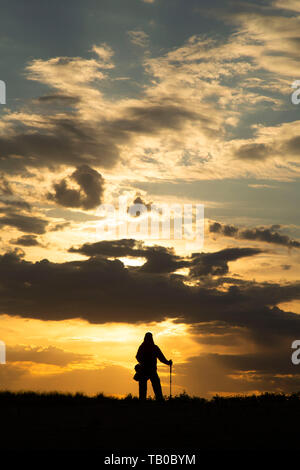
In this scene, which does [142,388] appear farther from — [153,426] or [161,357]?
[153,426]

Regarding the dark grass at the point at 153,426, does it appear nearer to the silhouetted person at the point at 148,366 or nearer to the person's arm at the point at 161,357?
the silhouetted person at the point at 148,366

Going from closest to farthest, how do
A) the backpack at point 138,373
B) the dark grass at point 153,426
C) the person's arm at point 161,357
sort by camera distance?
1. the dark grass at point 153,426
2. the backpack at point 138,373
3. the person's arm at point 161,357

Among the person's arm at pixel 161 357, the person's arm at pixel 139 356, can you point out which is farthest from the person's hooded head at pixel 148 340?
the person's arm at pixel 161 357

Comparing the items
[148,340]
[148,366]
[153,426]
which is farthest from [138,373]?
[153,426]

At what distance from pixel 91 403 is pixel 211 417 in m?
6.63

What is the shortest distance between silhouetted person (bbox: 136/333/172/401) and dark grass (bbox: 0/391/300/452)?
26.1 inches

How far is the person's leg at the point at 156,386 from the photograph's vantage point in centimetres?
2091

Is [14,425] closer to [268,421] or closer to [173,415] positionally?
[173,415]

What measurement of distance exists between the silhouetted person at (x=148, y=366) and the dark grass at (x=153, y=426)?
66 centimetres

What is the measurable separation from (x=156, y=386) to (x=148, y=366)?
0.88 m

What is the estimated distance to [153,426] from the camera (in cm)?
1338
